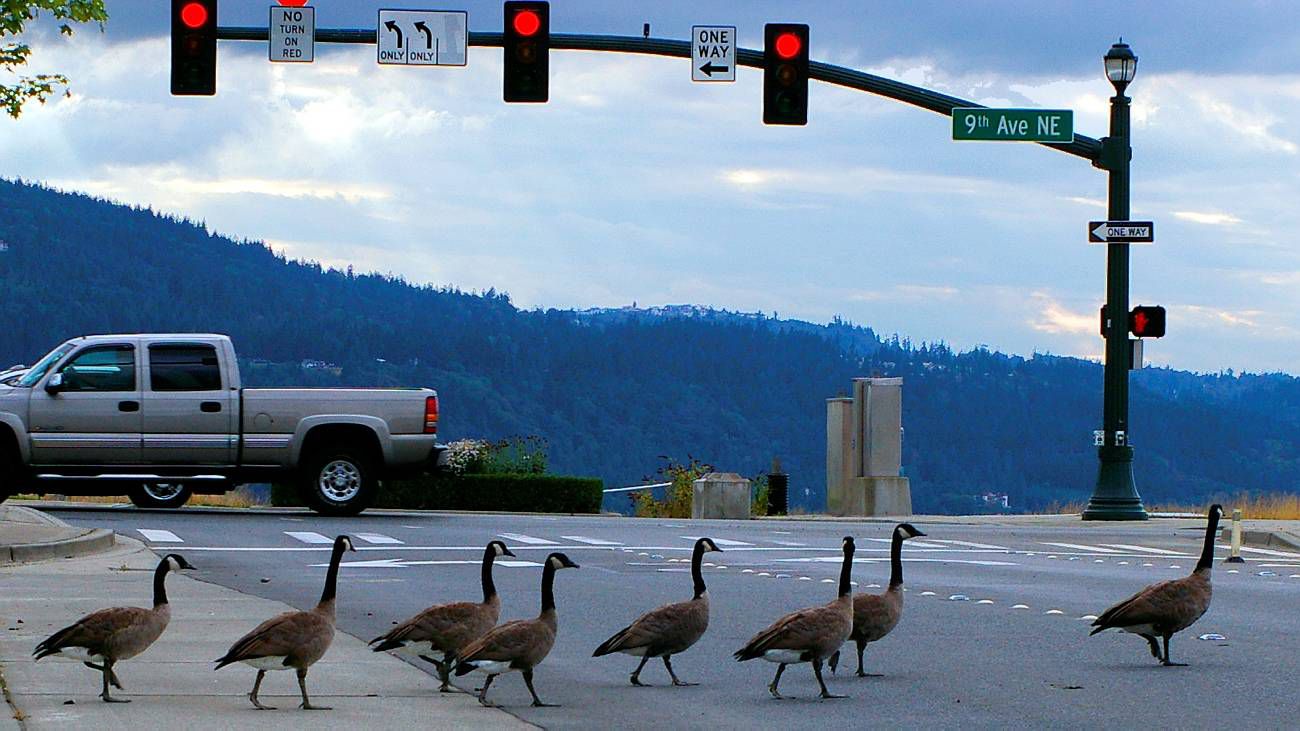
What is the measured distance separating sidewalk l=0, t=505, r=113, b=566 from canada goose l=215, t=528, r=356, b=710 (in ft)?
33.4

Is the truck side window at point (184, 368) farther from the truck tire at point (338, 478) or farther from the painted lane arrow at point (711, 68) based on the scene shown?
the painted lane arrow at point (711, 68)

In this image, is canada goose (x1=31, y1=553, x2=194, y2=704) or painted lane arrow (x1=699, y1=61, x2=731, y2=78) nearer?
canada goose (x1=31, y1=553, x2=194, y2=704)

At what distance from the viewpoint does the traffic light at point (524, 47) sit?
2544 cm

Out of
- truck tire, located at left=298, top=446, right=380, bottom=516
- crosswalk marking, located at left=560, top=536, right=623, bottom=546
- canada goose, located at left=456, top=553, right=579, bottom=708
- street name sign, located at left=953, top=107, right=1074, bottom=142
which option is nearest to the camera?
canada goose, located at left=456, top=553, right=579, bottom=708

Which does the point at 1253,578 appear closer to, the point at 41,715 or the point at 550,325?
the point at 41,715

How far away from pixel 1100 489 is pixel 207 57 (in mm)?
15974

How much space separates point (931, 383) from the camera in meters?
154

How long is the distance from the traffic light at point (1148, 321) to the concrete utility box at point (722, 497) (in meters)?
7.67

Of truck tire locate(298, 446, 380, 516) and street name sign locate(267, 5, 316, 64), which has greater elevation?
street name sign locate(267, 5, 316, 64)

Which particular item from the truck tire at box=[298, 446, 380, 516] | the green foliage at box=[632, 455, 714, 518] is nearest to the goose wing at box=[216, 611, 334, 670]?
the truck tire at box=[298, 446, 380, 516]

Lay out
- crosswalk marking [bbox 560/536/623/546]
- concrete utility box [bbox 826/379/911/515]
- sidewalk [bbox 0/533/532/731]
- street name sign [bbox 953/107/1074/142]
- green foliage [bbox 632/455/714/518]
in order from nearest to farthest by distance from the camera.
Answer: sidewalk [bbox 0/533/532/731], crosswalk marking [bbox 560/536/623/546], street name sign [bbox 953/107/1074/142], green foliage [bbox 632/455/714/518], concrete utility box [bbox 826/379/911/515]

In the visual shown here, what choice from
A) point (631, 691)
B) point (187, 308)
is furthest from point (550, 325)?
point (631, 691)

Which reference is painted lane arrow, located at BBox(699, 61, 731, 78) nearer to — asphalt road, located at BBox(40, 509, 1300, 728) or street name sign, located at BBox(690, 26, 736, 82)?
street name sign, located at BBox(690, 26, 736, 82)

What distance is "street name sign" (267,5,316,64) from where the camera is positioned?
83.8 ft
